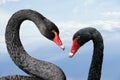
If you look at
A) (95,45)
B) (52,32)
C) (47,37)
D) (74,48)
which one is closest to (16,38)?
(47,37)

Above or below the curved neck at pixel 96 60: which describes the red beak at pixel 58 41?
above

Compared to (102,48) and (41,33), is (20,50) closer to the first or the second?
(41,33)

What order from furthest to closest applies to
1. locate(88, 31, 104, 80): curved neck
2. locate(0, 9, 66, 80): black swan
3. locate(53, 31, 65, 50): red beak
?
locate(88, 31, 104, 80): curved neck, locate(0, 9, 66, 80): black swan, locate(53, 31, 65, 50): red beak

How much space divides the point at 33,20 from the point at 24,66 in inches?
29.8

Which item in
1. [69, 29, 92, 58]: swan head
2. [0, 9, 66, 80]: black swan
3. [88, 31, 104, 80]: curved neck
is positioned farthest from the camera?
[88, 31, 104, 80]: curved neck

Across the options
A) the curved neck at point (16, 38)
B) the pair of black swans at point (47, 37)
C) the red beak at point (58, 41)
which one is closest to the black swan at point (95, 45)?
the pair of black swans at point (47, 37)

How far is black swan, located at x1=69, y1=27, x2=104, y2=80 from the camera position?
7906mm

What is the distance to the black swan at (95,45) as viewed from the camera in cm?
791

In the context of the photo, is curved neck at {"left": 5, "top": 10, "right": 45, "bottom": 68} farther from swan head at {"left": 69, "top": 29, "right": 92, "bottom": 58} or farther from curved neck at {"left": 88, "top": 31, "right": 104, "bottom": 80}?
curved neck at {"left": 88, "top": 31, "right": 104, "bottom": 80}

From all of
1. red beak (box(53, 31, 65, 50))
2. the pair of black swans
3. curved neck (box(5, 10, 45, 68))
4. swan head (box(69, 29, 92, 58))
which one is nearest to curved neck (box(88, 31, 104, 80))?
the pair of black swans

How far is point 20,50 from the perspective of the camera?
8547 mm

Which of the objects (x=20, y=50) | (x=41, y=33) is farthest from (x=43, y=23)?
(x=20, y=50)

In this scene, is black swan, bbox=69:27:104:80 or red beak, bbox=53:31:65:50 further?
black swan, bbox=69:27:104:80

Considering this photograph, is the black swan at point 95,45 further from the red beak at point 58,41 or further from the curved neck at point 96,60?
the red beak at point 58,41
